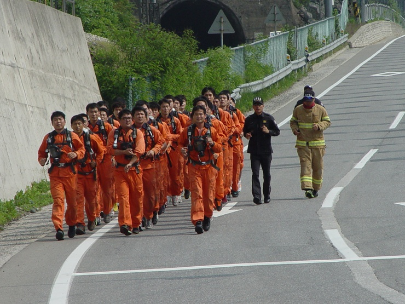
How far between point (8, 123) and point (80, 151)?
3.80m

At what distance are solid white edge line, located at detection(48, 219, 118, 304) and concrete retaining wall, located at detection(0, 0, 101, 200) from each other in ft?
10.6

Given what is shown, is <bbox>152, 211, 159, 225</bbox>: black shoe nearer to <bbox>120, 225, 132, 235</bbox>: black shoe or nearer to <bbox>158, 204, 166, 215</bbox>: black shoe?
<bbox>158, 204, 166, 215</bbox>: black shoe

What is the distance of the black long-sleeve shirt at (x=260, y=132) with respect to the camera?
14.5 m

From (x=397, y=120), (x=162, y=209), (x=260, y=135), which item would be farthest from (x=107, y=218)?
(x=397, y=120)

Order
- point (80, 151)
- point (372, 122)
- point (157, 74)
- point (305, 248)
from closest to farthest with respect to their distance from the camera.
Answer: point (305, 248)
point (80, 151)
point (157, 74)
point (372, 122)

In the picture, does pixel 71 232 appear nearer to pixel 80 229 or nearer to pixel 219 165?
pixel 80 229

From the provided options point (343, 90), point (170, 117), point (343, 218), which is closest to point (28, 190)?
point (170, 117)

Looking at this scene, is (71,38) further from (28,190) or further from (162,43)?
(28,190)

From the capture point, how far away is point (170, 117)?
14695mm

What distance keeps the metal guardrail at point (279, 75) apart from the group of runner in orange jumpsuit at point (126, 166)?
13.5m

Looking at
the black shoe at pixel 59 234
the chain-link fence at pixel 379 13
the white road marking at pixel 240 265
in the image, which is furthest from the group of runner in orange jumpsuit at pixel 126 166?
the chain-link fence at pixel 379 13

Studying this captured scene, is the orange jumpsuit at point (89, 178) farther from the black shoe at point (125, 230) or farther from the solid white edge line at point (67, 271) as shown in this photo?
the black shoe at point (125, 230)

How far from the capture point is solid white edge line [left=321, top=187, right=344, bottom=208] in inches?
530

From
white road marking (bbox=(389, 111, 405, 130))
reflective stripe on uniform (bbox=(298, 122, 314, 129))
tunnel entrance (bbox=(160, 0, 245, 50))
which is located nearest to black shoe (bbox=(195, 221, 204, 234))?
reflective stripe on uniform (bbox=(298, 122, 314, 129))
